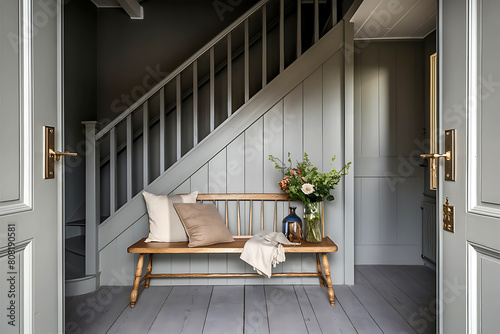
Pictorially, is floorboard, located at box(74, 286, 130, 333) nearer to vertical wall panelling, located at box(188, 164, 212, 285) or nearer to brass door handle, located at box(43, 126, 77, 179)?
vertical wall panelling, located at box(188, 164, 212, 285)

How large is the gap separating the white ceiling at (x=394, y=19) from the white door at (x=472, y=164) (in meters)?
1.67

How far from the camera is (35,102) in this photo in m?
1.40

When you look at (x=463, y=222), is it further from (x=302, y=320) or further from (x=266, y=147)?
(x=266, y=147)

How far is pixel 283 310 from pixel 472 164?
184 centimetres

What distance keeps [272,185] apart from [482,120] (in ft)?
7.22

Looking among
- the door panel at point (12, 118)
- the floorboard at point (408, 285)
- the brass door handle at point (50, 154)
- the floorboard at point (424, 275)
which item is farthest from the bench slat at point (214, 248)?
the door panel at point (12, 118)

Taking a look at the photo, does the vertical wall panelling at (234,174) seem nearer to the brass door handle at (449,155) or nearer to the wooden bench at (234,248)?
the wooden bench at (234,248)

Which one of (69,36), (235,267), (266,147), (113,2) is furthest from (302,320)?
(113,2)

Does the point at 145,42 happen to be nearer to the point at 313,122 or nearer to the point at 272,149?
the point at 272,149

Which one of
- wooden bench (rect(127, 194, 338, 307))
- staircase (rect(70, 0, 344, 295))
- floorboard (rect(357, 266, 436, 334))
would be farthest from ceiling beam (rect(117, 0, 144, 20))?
floorboard (rect(357, 266, 436, 334))

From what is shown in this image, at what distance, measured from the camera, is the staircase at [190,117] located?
3.21 meters

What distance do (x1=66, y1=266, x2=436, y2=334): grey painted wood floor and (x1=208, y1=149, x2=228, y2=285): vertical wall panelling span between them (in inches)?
6.6

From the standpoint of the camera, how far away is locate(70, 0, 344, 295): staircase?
10.5 feet

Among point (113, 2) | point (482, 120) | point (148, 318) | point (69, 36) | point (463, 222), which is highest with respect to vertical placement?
point (113, 2)
